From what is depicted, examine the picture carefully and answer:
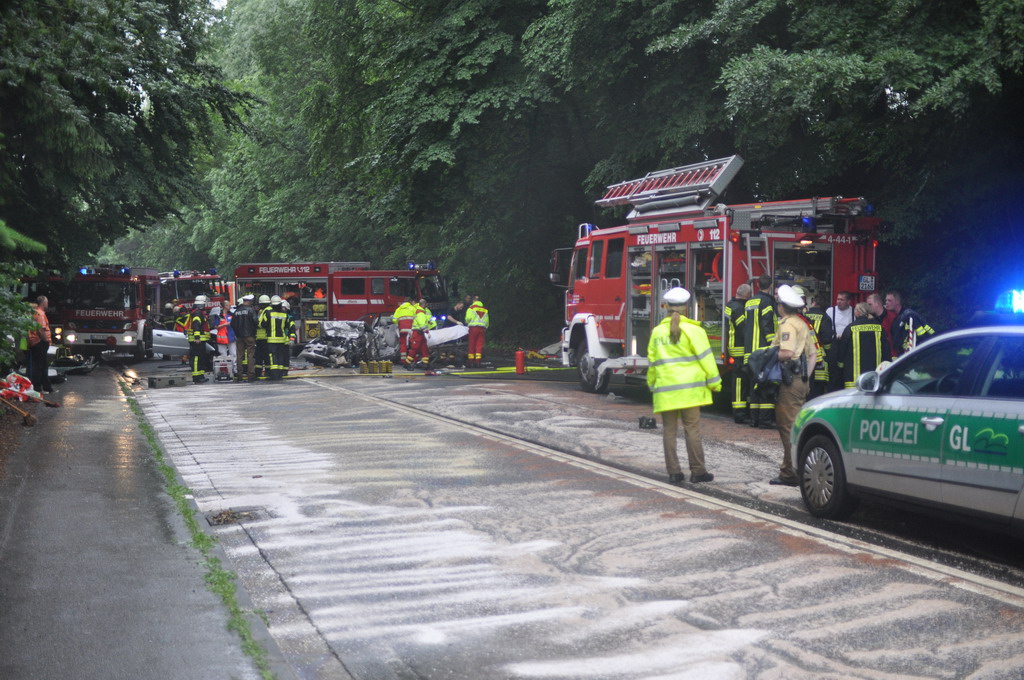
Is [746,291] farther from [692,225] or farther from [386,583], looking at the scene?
[386,583]

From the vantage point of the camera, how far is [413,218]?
28062 mm

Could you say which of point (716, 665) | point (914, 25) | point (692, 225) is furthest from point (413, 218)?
point (716, 665)

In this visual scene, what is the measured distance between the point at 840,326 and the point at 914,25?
162 inches

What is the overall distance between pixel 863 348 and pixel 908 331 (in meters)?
0.70

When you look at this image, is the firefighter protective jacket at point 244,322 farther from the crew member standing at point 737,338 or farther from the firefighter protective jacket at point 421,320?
the crew member standing at point 737,338

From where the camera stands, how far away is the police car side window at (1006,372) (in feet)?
22.6

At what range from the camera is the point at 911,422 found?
25.0 ft

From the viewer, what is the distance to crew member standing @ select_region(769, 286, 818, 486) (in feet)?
32.7

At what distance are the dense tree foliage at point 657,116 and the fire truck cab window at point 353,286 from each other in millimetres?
2250

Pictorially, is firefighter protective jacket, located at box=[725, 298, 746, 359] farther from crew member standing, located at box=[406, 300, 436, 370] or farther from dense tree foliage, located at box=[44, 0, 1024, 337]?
crew member standing, located at box=[406, 300, 436, 370]

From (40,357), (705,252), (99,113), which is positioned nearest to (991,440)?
(705,252)

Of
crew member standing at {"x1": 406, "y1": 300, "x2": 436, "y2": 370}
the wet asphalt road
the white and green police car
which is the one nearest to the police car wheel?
the white and green police car

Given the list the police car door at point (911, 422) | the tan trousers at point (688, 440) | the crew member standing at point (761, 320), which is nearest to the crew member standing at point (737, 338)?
the crew member standing at point (761, 320)

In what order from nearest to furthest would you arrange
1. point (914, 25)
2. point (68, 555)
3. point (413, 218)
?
point (68, 555) < point (914, 25) < point (413, 218)
